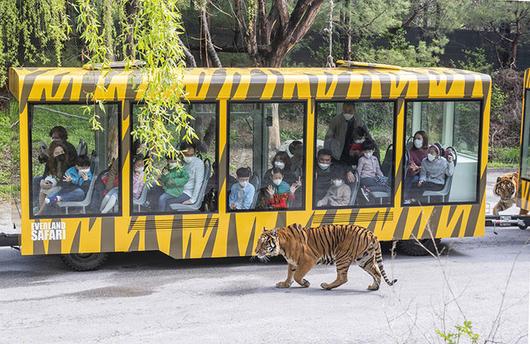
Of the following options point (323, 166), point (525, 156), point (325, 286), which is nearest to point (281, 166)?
point (323, 166)

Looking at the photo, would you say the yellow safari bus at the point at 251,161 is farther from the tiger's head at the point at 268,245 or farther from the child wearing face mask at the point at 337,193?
the tiger's head at the point at 268,245

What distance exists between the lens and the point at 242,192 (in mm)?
11633

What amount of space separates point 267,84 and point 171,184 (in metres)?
1.76

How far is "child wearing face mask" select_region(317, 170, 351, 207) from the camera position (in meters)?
11.9

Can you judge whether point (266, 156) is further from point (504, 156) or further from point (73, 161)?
point (504, 156)

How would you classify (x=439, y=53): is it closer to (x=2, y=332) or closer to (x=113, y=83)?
(x=113, y=83)

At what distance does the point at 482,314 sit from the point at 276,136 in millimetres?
3563

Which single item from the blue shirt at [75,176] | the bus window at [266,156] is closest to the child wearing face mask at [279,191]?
the bus window at [266,156]

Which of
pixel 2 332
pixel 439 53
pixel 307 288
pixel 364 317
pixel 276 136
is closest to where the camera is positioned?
pixel 2 332

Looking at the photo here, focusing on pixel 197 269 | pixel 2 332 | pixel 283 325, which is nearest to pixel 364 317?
pixel 283 325

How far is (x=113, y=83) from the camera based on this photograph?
1105 centimetres

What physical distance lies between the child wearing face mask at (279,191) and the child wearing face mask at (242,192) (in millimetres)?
245

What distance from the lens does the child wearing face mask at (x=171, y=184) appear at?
11.4 m

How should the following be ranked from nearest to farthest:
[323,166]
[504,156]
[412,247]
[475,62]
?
[323,166] → [412,247] → [504,156] → [475,62]
